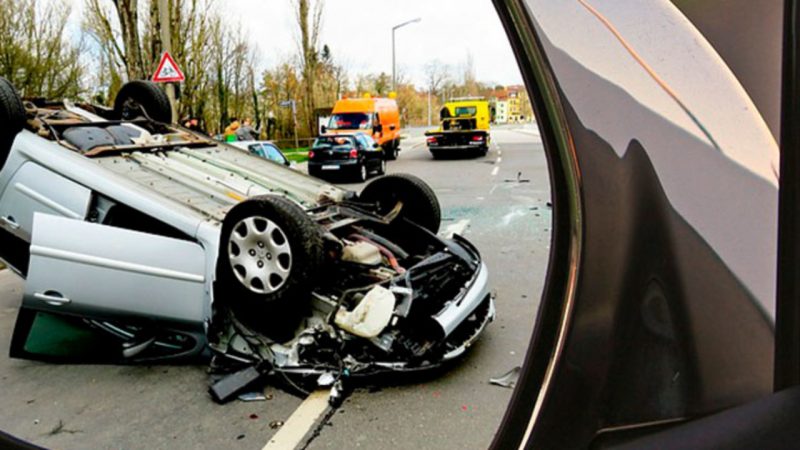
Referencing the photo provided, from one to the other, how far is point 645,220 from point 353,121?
794 inches

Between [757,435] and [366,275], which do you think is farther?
[366,275]

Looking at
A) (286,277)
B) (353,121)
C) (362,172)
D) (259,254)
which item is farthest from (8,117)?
(353,121)

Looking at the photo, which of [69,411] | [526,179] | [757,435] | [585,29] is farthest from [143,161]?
[526,179]

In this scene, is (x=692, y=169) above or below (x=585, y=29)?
below

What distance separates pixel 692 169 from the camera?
3.00 feet

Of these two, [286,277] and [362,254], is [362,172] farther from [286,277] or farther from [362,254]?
[286,277]

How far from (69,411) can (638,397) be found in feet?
10.0

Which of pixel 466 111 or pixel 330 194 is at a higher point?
pixel 466 111

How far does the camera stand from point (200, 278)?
3240 millimetres

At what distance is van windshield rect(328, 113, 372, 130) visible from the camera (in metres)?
20.4

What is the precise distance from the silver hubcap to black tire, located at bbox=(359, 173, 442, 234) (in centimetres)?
165

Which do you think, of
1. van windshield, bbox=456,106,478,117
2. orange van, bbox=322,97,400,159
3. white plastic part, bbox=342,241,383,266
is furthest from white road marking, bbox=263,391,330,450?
van windshield, bbox=456,106,478,117

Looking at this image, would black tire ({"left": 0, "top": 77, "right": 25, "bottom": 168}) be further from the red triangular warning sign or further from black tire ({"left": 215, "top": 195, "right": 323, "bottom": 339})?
the red triangular warning sign

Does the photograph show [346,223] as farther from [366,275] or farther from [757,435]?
[757,435]
